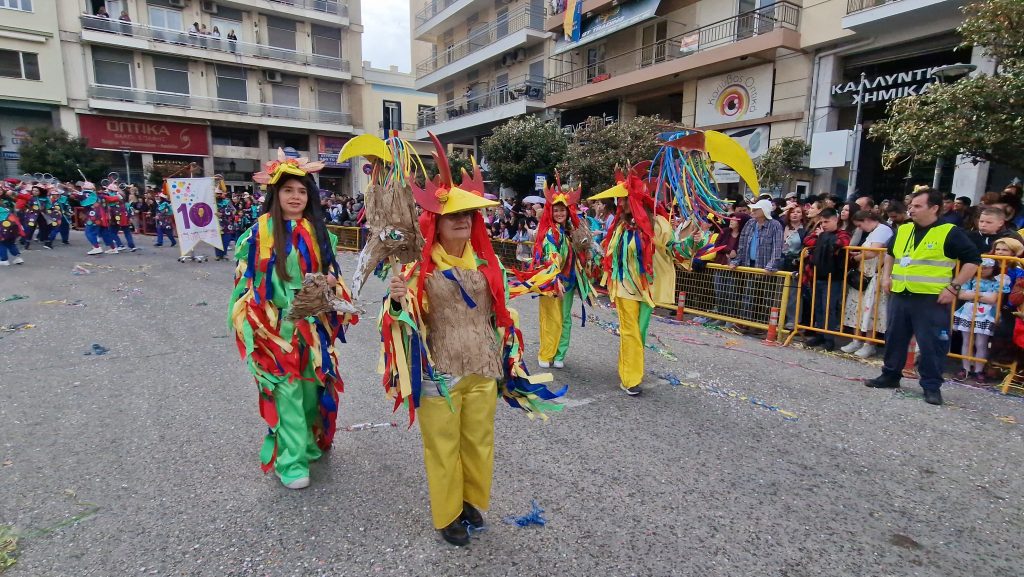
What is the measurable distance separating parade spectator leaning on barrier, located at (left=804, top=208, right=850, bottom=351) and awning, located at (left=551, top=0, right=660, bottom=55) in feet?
44.6

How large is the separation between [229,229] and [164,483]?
13.5 meters

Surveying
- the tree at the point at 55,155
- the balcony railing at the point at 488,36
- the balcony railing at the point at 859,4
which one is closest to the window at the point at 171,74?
the tree at the point at 55,155

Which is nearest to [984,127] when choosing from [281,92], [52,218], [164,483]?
[164,483]

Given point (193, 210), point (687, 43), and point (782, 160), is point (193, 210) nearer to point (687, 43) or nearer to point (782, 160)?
point (782, 160)

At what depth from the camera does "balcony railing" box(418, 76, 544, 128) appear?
22844 millimetres

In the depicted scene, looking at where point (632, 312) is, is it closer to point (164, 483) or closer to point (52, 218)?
point (164, 483)

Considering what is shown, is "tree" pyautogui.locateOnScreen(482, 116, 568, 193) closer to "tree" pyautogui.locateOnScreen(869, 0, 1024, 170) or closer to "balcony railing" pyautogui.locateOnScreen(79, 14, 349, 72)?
"tree" pyautogui.locateOnScreen(869, 0, 1024, 170)

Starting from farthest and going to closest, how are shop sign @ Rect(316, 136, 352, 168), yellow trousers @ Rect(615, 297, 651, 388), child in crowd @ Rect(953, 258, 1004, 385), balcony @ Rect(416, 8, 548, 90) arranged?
shop sign @ Rect(316, 136, 352, 168) < balcony @ Rect(416, 8, 548, 90) < child in crowd @ Rect(953, 258, 1004, 385) < yellow trousers @ Rect(615, 297, 651, 388)

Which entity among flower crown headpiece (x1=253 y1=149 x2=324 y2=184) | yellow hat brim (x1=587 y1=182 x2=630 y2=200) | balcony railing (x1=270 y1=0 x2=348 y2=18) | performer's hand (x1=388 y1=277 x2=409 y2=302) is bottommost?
performer's hand (x1=388 y1=277 x2=409 y2=302)

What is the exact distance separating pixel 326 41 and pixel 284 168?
112 ft

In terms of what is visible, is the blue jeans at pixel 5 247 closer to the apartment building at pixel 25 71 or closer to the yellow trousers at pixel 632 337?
the yellow trousers at pixel 632 337

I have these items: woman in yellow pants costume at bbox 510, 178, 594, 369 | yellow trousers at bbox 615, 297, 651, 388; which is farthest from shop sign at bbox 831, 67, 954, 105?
yellow trousers at bbox 615, 297, 651, 388

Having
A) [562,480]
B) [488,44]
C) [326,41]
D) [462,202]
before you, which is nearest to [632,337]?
[562,480]

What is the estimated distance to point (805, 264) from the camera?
259 inches
